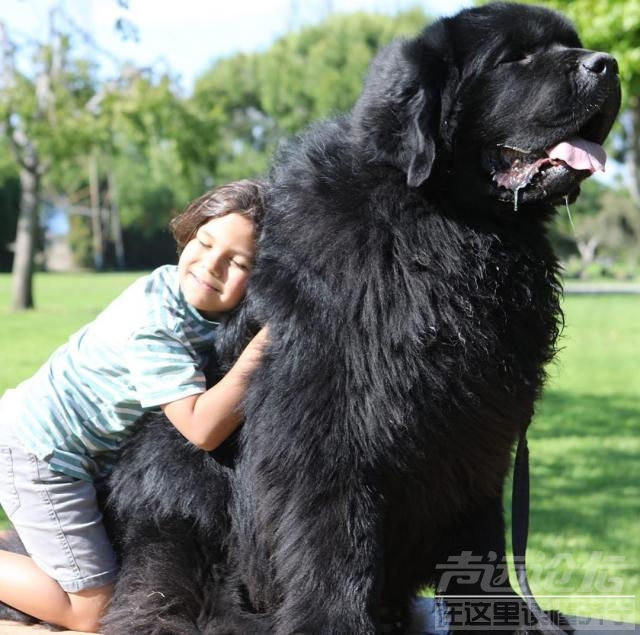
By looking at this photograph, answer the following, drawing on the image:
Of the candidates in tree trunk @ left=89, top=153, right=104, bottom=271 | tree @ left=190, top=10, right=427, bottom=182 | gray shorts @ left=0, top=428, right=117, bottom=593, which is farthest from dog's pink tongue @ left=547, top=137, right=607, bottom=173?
tree trunk @ left=89, top=153, right=104, bottom=271

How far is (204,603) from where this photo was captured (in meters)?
2.62

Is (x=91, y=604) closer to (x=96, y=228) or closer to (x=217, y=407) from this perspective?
(x=217, y=407)

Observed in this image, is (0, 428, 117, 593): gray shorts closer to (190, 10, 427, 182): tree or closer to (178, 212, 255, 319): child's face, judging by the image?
(178, 212, 255, 319): child's face

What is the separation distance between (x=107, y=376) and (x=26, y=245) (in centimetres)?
1905

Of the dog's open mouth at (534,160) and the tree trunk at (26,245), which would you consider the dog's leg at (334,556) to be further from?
the tree trunk at (26,245)

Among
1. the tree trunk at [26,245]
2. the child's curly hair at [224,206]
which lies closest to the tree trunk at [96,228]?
the tree trunk at [26,245]

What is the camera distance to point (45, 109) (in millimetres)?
18656

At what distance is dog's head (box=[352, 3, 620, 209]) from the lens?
2355mm

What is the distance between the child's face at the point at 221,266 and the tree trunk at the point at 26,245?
1855cm

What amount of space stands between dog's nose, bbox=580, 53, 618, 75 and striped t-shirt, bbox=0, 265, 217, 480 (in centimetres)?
134

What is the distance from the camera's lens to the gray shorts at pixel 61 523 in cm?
277

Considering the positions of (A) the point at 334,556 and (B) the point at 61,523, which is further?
(B) the point at 61,523

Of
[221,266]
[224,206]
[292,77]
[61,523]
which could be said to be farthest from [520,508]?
[292,77]

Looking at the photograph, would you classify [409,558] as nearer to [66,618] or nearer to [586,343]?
[66,618]
